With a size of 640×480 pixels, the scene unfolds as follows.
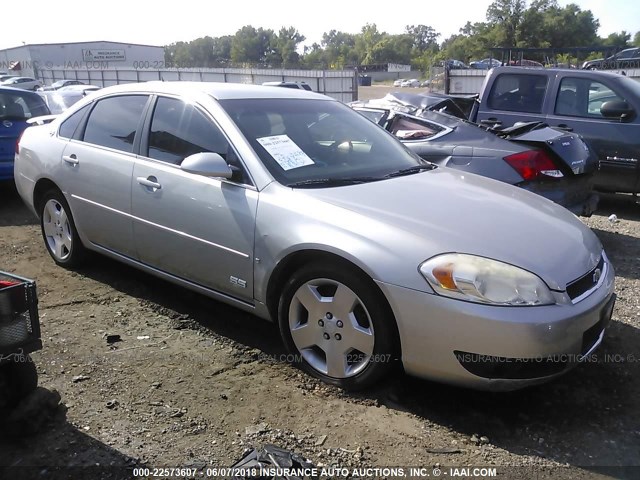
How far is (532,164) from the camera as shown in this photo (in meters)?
5.41

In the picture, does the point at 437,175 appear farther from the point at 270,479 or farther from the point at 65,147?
the point at 65,147

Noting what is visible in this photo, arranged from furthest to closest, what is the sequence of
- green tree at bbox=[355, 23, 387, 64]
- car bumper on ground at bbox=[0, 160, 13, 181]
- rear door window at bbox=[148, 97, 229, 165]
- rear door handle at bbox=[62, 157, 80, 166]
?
green tree at bbox=[355, 23, 387, 64] → car bumper on ground at bbox=[0, 160, 13, 181] → rear door handle at bbox=[62, 157, 80, 166] → rear door window at bbox=[148, 97, 229, 165]

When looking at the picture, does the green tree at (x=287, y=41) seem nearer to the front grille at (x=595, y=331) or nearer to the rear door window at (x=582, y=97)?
the rear door window at (x=582, y=97)

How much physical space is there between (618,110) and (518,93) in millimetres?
1279

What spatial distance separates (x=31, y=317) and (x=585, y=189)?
514 centimetres

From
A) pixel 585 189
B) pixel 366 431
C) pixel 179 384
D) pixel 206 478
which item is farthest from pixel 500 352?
pixel 585 189

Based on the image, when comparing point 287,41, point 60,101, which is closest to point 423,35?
point 287,41

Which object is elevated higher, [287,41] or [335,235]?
[287,41]

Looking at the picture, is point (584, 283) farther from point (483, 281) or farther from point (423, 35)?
point (423, 35)

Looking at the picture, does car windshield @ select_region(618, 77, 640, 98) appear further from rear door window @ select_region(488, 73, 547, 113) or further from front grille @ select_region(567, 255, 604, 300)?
front grille @ select_region(567, 255, 604, 300)

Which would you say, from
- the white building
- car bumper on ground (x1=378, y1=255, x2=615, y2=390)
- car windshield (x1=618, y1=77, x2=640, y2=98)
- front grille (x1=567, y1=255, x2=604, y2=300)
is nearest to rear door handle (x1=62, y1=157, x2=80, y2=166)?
car bumper on ground (x1=378, y1=255, x2=615, y2=390)

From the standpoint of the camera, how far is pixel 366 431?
280cm

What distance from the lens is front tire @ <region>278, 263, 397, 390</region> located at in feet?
9.45

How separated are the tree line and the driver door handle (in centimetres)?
2549
